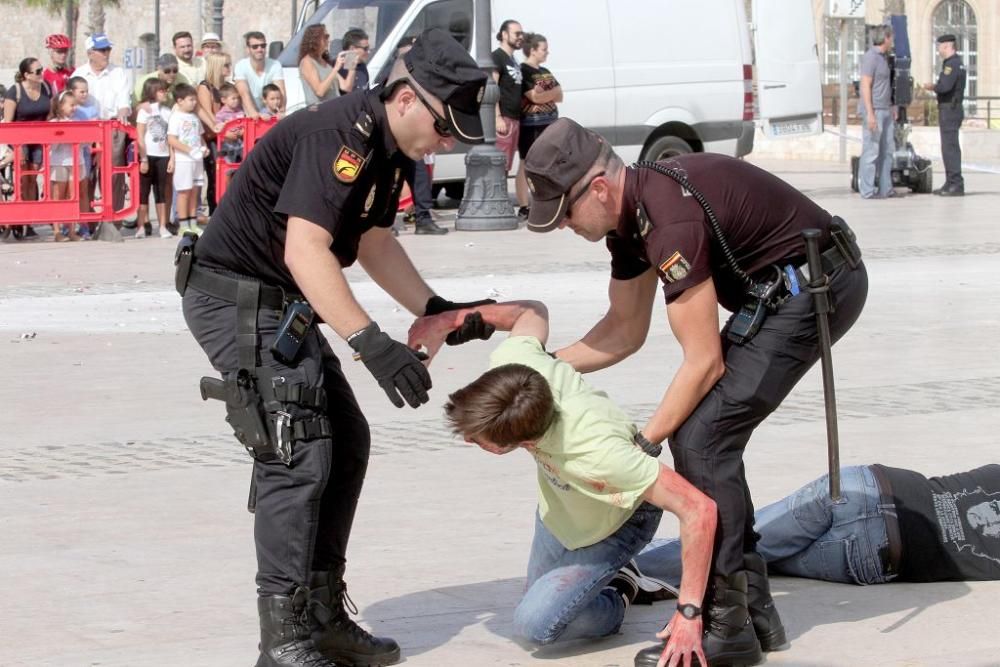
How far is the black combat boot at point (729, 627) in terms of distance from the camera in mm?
4430

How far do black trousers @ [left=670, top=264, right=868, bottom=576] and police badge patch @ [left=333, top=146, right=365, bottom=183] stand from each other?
107 centimetres

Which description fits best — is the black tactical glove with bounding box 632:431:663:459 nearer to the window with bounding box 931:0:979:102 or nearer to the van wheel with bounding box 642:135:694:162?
the van wheel with bounding box 642:135:694:162

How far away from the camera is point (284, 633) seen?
439 cm

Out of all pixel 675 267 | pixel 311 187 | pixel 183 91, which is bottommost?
pixel 675 267

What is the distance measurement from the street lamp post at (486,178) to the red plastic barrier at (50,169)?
2994mm

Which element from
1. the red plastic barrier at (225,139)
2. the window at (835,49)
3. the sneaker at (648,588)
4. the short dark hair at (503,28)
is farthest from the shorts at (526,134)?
the window at (835,49)

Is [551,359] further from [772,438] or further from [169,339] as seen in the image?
[169,339]

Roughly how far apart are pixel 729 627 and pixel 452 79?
155 centimetres

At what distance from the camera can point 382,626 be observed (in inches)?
191

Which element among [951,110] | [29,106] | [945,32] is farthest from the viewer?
[945,32]

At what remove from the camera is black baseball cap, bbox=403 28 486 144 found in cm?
430

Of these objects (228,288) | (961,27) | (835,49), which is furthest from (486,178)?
(961,27)

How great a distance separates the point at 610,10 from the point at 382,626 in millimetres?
13544

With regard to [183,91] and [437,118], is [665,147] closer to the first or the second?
[183,91]
